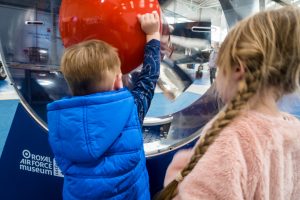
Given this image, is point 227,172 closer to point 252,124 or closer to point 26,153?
point 252,124

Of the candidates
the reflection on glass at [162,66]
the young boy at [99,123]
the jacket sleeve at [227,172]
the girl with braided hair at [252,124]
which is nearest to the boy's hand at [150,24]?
the young boy at [99,123]

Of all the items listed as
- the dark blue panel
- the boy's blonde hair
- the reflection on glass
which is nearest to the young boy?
the boy's blonde hair

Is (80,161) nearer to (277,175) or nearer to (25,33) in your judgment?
(277,175)

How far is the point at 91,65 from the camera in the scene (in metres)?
0.95

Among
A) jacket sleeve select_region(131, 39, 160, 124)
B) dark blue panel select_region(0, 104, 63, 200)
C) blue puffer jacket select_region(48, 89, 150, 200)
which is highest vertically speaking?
jacket sleeve select_region(131, 39, 160, 124)

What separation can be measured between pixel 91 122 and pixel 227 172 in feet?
1.54

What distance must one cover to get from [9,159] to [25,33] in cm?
65

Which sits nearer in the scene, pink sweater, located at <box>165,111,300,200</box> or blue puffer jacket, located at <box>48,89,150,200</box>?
pink sweater, located at <box>165,111,300,200</box>

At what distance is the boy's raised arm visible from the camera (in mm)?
988

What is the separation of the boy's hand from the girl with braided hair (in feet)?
1.15

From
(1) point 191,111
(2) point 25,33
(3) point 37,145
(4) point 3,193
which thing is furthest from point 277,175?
(4) point 3,193

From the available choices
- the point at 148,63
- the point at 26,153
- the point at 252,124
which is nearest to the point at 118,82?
the point at 148,63

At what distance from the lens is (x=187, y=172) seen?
26.5 inches

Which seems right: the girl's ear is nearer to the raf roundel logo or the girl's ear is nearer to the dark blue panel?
the dark blue panel
